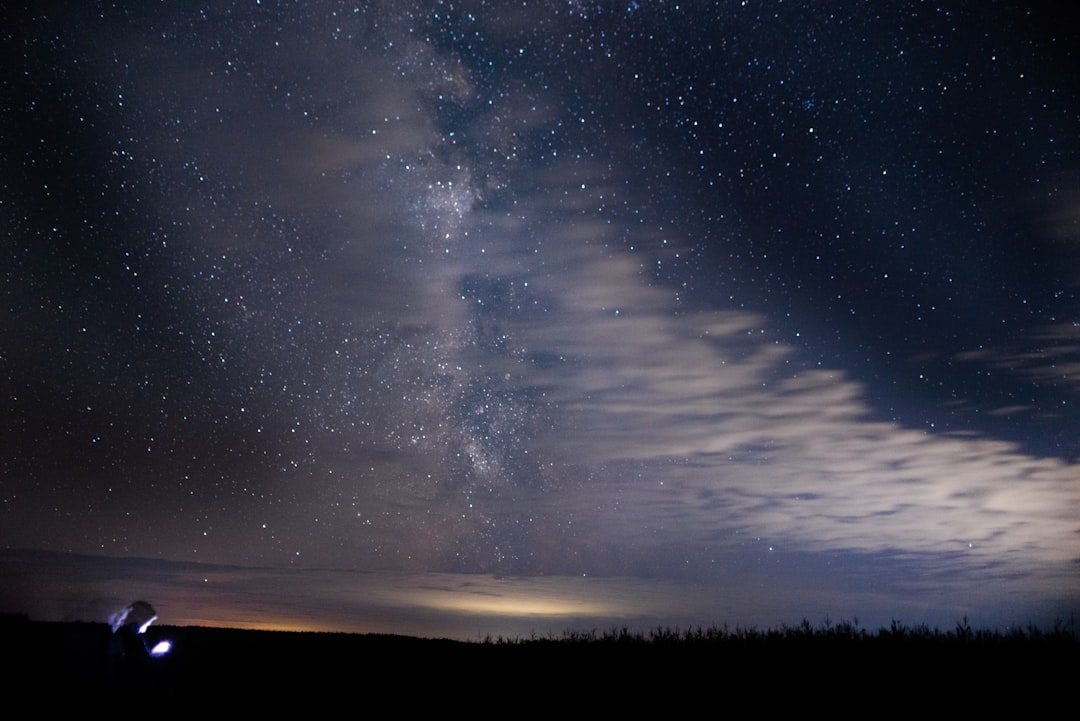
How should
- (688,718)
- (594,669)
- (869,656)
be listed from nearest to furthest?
(688,718) → (869,656) → (594,669)

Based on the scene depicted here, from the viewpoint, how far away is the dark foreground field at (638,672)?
8.54m

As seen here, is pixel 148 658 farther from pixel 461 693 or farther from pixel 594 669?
pixel 594 669

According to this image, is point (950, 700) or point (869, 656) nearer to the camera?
point (950, 700)

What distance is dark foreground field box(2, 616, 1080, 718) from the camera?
28.0ft

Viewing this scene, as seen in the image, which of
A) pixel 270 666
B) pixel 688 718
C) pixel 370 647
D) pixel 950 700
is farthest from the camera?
pixel 370 647

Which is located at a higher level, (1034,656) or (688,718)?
(1034,656)

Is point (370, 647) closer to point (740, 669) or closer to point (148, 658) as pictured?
point (148, 658)

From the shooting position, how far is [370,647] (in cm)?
1733

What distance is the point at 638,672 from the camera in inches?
424

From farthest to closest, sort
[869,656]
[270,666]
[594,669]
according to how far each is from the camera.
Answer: [270,666] < [594,669] < [869,656]

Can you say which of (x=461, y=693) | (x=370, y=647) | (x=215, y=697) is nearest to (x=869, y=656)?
(x=461, y=693)

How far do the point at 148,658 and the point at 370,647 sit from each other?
25.1 feet

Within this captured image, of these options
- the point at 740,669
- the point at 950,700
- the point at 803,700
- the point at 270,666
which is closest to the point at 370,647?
the point at 270,666

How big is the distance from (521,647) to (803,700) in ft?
23.1
